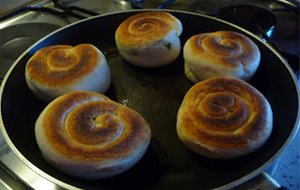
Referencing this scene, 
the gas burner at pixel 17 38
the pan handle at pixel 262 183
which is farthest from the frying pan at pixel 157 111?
the gas burner at pixel 17 38

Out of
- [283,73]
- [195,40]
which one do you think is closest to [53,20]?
[195,40]

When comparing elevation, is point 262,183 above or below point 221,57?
below

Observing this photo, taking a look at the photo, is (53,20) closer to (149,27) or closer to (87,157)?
(149,27)

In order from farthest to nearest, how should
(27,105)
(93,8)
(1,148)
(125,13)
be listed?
(93,8), (125,13), (27,105), (1,148)

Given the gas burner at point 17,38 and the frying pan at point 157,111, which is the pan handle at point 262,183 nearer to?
the frying pan at point 157,111

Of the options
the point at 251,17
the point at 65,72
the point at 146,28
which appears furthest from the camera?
the point at 251,17

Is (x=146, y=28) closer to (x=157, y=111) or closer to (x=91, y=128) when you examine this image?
(x=157, y=111)

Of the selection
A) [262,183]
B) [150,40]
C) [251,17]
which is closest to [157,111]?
[150,40]
